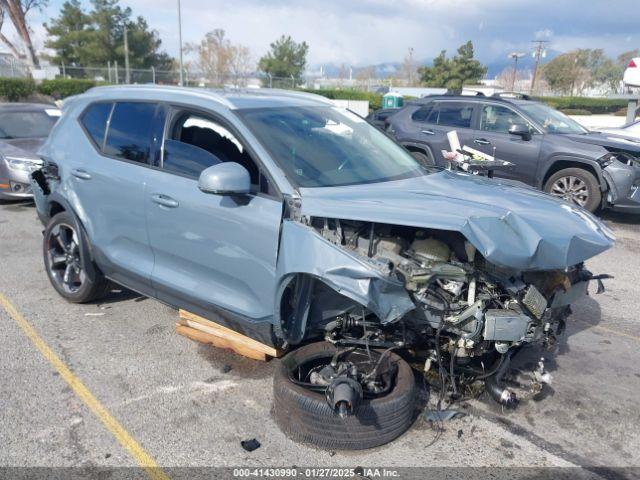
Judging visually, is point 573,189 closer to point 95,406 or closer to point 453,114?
point 453,114

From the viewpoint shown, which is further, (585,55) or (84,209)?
(585,55)

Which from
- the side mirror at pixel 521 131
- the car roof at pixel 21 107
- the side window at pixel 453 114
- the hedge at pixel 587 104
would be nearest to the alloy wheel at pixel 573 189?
the side mirror at pixel 521 131

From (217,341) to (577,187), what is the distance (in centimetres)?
654

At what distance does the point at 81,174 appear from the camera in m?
4.41

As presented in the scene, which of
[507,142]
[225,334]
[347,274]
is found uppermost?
[507,142]

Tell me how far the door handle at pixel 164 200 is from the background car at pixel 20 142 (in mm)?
4474

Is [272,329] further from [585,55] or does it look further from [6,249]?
[585,55]

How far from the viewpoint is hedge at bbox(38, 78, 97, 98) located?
2899 centimetres

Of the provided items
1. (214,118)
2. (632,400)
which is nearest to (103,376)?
(214,118)

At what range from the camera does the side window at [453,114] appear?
31.0 feet

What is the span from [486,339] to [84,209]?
10.8 ft

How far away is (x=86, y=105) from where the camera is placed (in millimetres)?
4695

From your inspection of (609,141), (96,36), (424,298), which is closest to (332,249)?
(424,298)

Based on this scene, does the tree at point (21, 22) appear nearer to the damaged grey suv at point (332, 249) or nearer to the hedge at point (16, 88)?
the hedge at point (16, 88)
